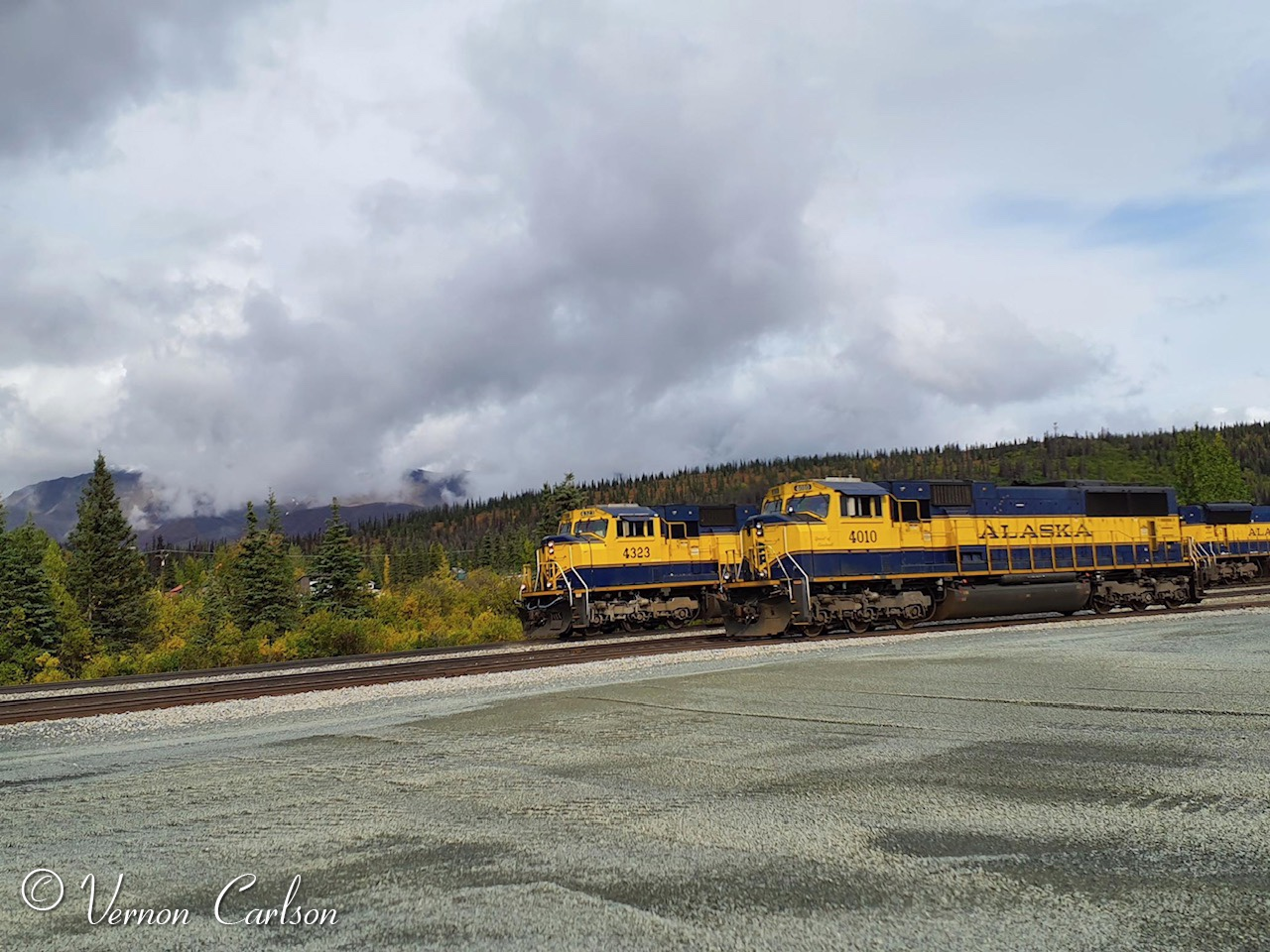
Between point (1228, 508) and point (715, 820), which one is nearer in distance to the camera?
point (715, 820)

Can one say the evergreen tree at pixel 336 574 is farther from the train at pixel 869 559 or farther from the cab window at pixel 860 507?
the cab window at pixel 860 507

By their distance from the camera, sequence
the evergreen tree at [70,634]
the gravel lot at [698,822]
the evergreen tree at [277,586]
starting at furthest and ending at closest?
the evergreen tree at [277,586] < the evergreen tree at [70,634] < the gravel lot at [698,822]

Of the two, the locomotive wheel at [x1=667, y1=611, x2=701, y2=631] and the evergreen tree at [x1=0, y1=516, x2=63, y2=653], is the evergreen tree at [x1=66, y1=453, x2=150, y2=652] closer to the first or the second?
the evergreen tree at [x1=0, y1=516, x2=63, y2=653]

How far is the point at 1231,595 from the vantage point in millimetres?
36906

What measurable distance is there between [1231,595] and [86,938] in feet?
141

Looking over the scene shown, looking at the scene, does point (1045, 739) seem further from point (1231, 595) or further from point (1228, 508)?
point (1228, 508)

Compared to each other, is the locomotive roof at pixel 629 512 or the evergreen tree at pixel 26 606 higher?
the locomotive roof at pixel 629 512

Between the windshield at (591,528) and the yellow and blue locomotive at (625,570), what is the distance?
35mm

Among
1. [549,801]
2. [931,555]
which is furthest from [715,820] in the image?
[931,555]

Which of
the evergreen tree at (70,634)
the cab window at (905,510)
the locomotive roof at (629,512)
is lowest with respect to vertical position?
the evergreen tree at (70,634)

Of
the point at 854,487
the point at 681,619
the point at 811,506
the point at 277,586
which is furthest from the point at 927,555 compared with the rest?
the point at 277,586
